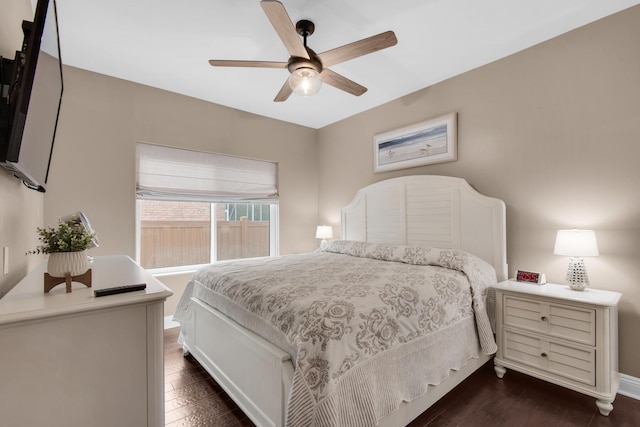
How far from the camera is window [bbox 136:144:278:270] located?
336cm

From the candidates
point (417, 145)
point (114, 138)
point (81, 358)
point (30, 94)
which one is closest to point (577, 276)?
point (417, 145)

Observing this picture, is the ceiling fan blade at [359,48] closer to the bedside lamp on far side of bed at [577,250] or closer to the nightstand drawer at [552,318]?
the bedside lamp on far side of bed at [577,250]

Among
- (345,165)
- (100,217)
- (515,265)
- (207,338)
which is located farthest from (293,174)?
(515,265)

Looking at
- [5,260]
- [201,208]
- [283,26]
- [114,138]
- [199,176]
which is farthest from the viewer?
[201,208]

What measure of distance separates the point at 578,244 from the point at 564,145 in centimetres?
87

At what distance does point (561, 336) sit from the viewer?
6.52 ft

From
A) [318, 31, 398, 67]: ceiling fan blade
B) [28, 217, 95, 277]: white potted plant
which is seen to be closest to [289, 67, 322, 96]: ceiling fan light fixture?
[318, 31, 398, 67]: ceiling fan blade

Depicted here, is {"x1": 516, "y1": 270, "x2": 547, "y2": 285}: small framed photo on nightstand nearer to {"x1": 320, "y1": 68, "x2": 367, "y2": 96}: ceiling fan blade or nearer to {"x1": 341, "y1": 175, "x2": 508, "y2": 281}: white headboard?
{"x1": 341, "y1": 175, "x2": 508, "y2": 281}: white headboard

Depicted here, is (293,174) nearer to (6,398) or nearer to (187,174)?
(187,174)

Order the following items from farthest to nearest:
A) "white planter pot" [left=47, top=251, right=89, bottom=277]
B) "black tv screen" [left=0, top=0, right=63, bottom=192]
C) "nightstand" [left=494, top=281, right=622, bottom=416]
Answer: "nightstand" [left=494, top=281, right=622, bottom=416], "white planter pot" [left=47, top=251, right=89, bottom=277], "black tv screen" [left=0, top=0, right=63, bottom=192]

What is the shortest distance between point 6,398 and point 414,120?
3699 mm

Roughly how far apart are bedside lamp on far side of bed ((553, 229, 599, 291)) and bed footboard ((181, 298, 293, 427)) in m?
2.06

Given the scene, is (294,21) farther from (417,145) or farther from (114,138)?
(114,138)

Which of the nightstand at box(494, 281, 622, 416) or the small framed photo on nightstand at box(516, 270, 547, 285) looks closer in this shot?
the nightstand at box(494, 281, 622, 416)
